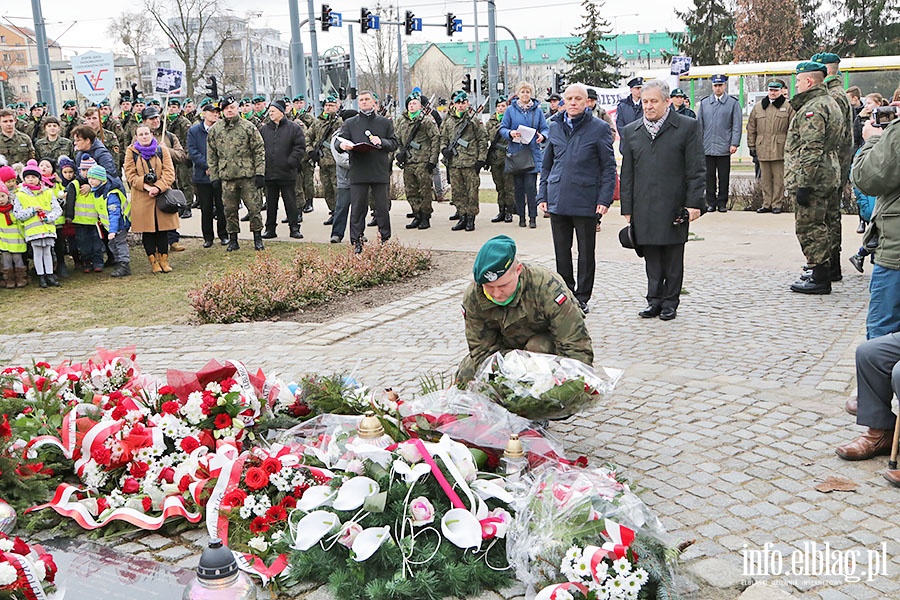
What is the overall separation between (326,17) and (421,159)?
19861 millimetres

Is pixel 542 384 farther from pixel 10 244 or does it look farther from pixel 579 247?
pixel 10 244

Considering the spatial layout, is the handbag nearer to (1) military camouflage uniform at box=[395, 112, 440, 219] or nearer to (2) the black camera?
(1) military camouflage uniform at box=[395, 112, 440, 219]

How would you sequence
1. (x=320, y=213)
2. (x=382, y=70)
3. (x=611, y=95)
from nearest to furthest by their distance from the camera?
1. (x=320, y=213)
2. (x=611, y=95)
3. (x=382, y=70)

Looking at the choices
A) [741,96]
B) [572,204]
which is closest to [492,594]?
[572,204]

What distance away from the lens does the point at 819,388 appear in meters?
5.99

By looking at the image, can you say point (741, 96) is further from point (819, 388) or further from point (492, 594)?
point (492, 594)

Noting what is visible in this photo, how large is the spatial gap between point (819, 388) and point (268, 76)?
10634 cm

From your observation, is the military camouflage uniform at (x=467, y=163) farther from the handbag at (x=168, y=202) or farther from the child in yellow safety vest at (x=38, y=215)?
the child in yellow safety vest at (x=38, y=215)

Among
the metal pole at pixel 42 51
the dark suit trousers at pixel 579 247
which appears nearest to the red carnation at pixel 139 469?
the dark suit trousers at pixel 579 247

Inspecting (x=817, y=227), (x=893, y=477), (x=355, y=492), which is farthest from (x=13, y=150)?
(x=893, y=477)

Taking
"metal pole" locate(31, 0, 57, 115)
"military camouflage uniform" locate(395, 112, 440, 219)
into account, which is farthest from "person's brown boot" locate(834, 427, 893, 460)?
"metal pole" locate(31, 0, 57, 115)

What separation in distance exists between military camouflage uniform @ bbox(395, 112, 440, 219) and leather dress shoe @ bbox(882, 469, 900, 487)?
11.0 metres

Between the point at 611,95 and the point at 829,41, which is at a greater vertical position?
the point at 829,41

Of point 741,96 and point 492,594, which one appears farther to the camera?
point 741,96
